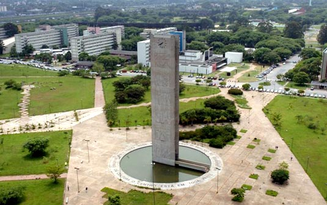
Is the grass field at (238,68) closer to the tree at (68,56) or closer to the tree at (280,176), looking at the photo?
the tree at (68,56)

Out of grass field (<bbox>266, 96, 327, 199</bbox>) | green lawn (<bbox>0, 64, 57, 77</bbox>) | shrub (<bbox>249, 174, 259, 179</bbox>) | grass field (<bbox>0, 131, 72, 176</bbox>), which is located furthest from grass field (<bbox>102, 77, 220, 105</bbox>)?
shrub (<bbox>249, 174, 259, 179</bbox>)

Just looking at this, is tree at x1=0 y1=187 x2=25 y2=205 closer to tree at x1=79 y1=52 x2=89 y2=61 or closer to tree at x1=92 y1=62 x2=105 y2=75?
tree at x1=92 y1=62 x2=105 y2=75

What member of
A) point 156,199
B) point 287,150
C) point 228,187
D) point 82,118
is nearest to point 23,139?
point 82,118

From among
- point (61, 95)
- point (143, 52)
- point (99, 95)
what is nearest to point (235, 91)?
point (99, 95)

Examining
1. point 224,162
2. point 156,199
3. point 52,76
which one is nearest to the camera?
point 156,199

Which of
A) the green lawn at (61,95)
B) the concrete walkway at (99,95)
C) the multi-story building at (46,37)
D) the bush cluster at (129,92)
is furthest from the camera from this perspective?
the multi-story building at (46,37)

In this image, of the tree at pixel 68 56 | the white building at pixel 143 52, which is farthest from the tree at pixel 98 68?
the tree at pixel 68 56

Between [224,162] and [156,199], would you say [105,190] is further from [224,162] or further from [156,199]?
[224,162]

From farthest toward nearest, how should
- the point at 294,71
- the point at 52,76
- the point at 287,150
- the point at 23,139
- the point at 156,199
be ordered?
the point at 52,76
the point at 294,71
the point at 23,139
the point at 287,150
the point at 156,199
